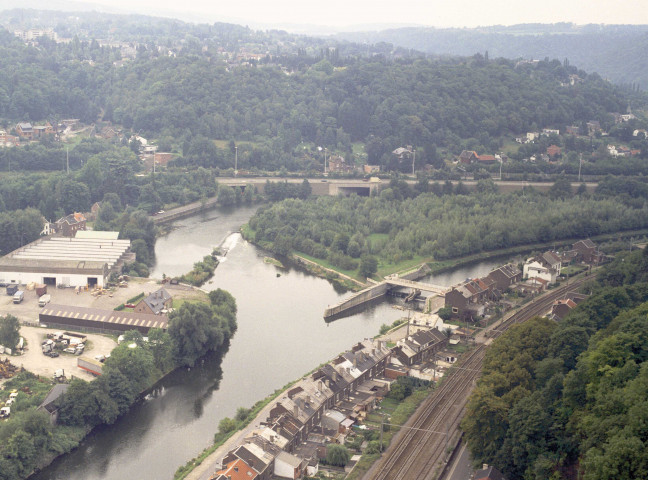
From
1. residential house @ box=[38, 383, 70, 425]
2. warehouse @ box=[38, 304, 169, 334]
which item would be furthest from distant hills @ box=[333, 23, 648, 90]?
residential house @ box=[38, 383, 70, 425]

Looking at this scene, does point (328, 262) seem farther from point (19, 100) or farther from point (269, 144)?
point (19, 100)

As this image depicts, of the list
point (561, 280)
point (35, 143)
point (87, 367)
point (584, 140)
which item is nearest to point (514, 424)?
point (87, 367)

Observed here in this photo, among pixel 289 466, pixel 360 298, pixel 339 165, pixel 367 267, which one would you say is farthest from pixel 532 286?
pixel 339 165

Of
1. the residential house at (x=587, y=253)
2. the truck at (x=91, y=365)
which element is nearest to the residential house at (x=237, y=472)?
the truck at (x=91, y=365)

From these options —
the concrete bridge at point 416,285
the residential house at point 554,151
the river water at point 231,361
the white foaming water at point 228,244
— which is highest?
the residential house at point 554,151

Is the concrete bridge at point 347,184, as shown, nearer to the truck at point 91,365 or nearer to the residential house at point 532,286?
the residential house at point 532,286

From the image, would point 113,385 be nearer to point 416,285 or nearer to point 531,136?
point 416,285
